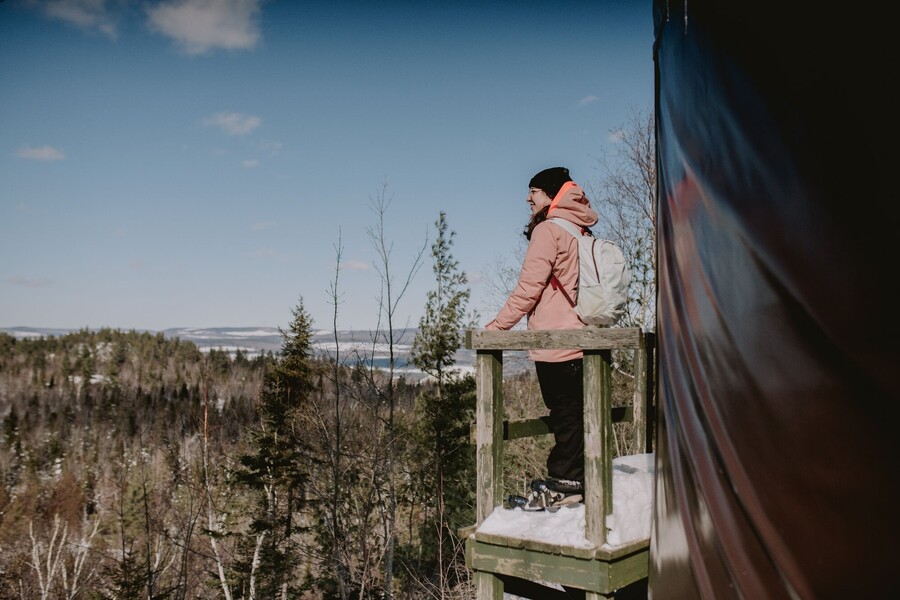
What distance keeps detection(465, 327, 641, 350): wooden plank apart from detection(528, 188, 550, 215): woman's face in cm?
71

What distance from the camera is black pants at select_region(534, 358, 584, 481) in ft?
9.67

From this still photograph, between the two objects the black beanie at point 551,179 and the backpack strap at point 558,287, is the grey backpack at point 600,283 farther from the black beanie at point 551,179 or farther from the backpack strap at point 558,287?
the black beanie at point 551,179

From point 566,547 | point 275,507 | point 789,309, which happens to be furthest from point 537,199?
point 275,507

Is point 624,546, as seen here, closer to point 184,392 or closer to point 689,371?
point 689,371

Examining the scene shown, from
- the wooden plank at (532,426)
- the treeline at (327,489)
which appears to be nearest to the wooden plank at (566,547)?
the wooden plank at (532,426)

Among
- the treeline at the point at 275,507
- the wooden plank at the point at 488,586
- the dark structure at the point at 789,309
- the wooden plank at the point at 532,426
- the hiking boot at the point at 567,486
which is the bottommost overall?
the treeline at the point at 275,507

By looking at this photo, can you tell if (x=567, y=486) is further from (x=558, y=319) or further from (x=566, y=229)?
(x=566, y=229)

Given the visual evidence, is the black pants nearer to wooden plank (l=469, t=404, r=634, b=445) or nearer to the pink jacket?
the pink jacket

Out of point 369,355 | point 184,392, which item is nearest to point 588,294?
point 369,355

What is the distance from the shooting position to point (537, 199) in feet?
10.4

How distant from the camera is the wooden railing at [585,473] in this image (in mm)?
2473

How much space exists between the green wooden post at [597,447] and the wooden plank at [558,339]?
0.06 meters

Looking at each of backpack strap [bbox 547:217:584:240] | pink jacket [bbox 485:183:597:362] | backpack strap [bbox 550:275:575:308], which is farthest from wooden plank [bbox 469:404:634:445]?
backpack strap [bbox 547:217:584:240]

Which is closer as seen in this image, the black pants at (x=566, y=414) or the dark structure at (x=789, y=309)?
the dark structure at (x=789, y=309)
